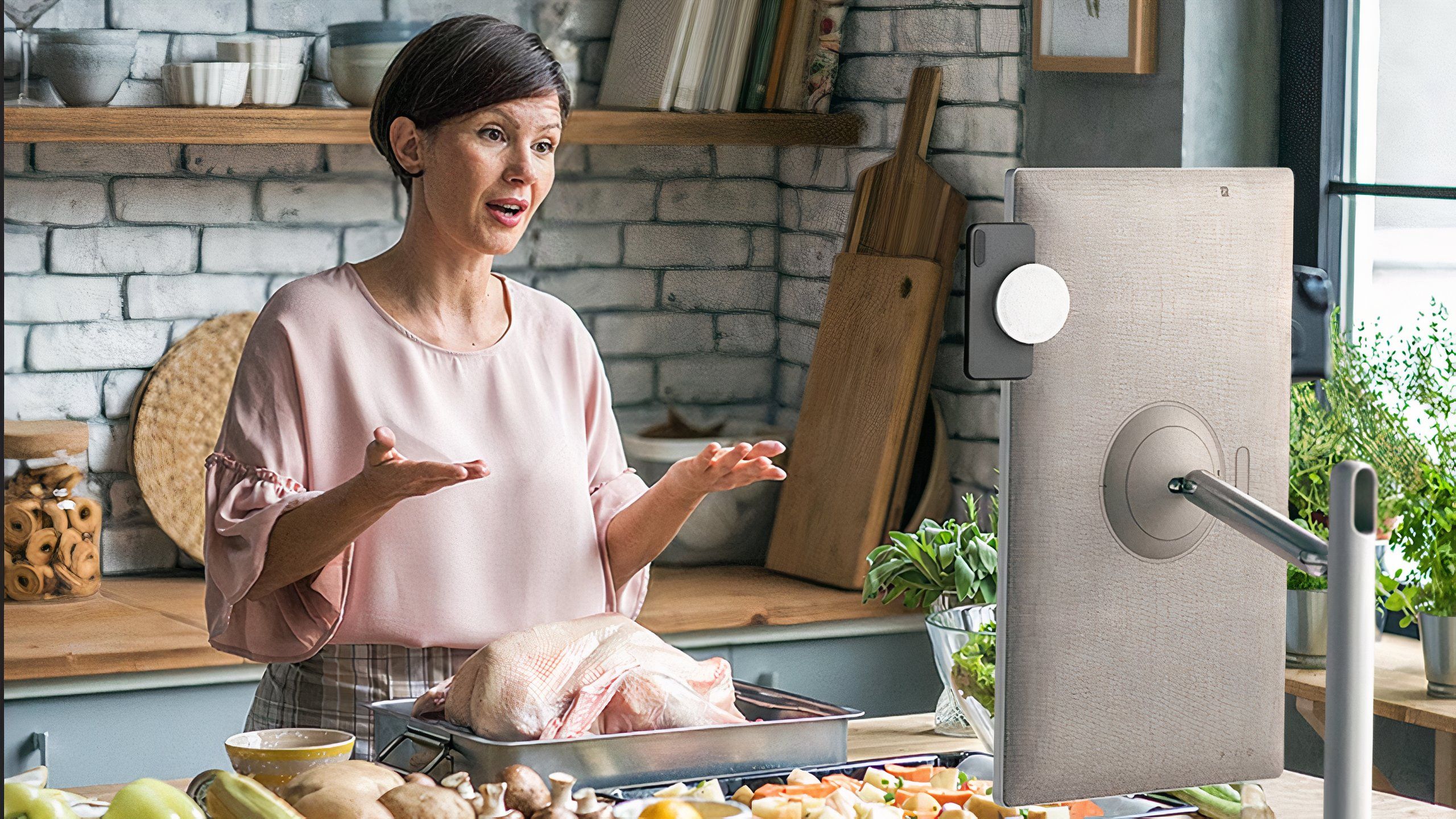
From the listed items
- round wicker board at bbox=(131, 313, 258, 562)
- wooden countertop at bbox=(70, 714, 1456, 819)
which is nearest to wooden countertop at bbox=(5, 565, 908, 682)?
round wicker board at bbox=(131, 313, 258, 562)

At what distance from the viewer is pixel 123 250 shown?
10.7 ft

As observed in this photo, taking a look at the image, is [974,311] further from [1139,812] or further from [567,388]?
[567,388]

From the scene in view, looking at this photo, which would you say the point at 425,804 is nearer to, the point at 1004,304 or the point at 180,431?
the point at 1004,304

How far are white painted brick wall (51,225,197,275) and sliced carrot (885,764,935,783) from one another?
2.28 metres

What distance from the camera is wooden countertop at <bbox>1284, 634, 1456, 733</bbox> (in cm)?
219

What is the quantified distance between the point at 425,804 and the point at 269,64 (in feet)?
7.33

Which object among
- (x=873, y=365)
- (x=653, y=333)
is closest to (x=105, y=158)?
(x=653, y=333)

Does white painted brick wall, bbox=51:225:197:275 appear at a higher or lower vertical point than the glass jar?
higher

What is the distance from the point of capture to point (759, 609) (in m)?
3.13

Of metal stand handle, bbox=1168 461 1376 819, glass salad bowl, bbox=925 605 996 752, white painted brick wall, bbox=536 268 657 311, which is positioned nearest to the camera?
metal stand handle, bbox=1168 461 1376 819

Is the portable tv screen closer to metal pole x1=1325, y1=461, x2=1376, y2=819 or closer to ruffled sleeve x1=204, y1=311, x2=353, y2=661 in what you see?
metal pole x1=1325, y1=461, x2=1376, y2=819

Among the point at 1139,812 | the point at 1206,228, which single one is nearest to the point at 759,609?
the point at 1139,812

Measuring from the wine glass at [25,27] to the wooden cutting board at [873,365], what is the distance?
5.01ft

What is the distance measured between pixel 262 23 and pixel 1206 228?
2653 millimetres
